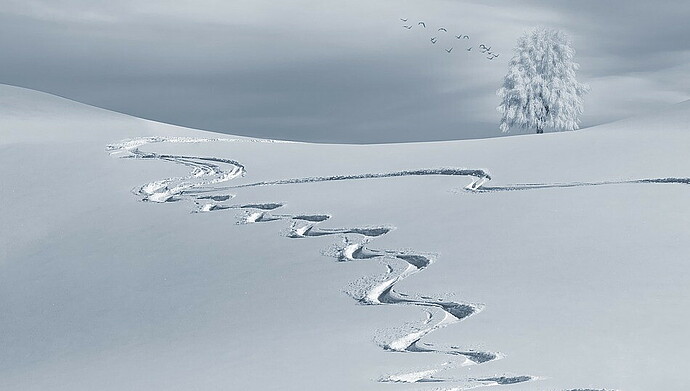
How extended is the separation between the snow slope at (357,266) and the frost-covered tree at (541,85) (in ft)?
64.9

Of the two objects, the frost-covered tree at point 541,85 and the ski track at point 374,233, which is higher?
the frost-covered tree at point 541,85

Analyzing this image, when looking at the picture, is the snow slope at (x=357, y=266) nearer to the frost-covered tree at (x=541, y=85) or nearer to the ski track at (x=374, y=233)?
the ski track at (x=374, y=233)

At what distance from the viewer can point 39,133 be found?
28.4 meters

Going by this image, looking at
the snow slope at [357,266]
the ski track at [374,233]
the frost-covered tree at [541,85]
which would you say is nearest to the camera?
the ski track at [374,233]

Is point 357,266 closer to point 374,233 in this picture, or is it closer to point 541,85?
point 374,233

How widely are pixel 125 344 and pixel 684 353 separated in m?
7.12

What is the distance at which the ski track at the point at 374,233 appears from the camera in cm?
917

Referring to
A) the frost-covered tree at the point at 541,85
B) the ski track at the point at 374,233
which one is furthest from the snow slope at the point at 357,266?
the frost-covered tree at the point at 541,85

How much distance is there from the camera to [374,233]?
1487 cm

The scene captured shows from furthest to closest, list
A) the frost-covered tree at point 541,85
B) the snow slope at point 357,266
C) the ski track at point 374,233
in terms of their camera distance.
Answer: the frost-covered tree at point 541,85
the snow slope at point 357,266
the ski track at point 374,233

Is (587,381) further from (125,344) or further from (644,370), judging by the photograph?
(125,344)

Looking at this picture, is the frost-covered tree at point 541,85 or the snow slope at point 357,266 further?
the frost-covered tree at point 541,85

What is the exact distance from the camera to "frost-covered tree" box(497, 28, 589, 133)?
42.1 m

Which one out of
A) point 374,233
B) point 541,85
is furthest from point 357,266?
point 541,85
